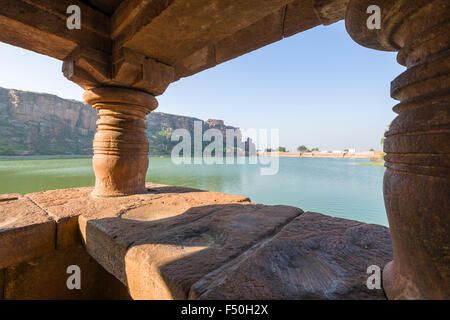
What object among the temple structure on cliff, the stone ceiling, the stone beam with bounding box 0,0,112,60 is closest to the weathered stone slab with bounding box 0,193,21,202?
the temple structure on cliff

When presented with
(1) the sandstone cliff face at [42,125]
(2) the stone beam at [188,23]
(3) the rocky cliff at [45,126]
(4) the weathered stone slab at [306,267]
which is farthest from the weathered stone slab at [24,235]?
(1) the sandstone cliff face at [42,125]

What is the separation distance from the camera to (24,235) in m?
1.23

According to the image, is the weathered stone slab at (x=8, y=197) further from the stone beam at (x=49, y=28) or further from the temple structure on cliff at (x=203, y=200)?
the stone beam at (x=49, y=28)

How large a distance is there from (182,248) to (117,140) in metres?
1.41

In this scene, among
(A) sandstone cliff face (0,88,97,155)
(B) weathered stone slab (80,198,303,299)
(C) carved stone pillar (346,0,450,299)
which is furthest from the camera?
(A) sandstone cliff face (0,88,97,155)

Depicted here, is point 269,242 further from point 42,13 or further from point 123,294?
point 42,13

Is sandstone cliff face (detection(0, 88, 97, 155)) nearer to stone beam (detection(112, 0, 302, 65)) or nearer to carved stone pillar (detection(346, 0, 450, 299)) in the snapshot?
stone beam (detection(112, 0, 302, 65))

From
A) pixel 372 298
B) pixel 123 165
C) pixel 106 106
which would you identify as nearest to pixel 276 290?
pixel 372 298

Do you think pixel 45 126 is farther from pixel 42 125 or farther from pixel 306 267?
pixel 306 267

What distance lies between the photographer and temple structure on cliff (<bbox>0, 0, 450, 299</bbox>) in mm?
520

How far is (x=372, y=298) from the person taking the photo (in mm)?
618

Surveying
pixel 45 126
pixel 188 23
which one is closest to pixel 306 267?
pixel 188 23

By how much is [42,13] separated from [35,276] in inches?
74.5

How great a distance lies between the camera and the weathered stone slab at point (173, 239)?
0.78 meters
